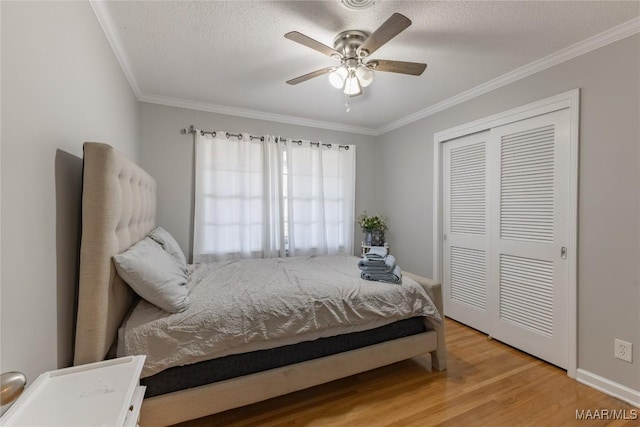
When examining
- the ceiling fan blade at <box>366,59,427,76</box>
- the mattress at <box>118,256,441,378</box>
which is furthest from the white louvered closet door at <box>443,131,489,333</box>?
the ceiling fan blade at <box>366,59,427,76</box>

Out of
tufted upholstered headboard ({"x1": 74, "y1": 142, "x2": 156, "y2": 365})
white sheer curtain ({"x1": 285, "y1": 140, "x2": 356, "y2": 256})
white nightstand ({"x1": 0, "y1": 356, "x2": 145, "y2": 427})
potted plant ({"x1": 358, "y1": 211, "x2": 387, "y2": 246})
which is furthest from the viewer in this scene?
potted plant ({"x1": 358, "y1": 211, "x2": 387, "y2": 246})

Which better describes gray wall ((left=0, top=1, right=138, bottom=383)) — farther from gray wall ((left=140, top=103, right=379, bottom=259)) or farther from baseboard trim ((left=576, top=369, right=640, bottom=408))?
baseboard trim ((left=576, top=369, right=640, bottom=408))

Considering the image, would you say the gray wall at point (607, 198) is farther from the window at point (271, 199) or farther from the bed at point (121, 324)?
the window at point (271, 199)

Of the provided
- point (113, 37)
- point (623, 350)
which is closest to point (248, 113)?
point (113, 37)

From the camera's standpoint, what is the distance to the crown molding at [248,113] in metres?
3.04

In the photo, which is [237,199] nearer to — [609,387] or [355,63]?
[355,63]

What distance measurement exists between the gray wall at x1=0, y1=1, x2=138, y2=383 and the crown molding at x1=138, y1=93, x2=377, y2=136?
1.50 meters

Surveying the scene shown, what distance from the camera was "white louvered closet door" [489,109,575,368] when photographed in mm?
2195

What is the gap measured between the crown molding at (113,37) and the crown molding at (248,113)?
1.22ft

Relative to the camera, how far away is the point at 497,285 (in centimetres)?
267

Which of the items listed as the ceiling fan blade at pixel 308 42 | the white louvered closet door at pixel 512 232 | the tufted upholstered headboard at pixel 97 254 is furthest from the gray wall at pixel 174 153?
the white louvered closet door at pixel 512 232

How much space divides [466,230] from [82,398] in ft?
10.5

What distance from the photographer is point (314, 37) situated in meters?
1.96

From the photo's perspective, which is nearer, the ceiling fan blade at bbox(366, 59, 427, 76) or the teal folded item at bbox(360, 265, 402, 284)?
the ceiling fan blade at bbox(366, 59, 427, 76)
